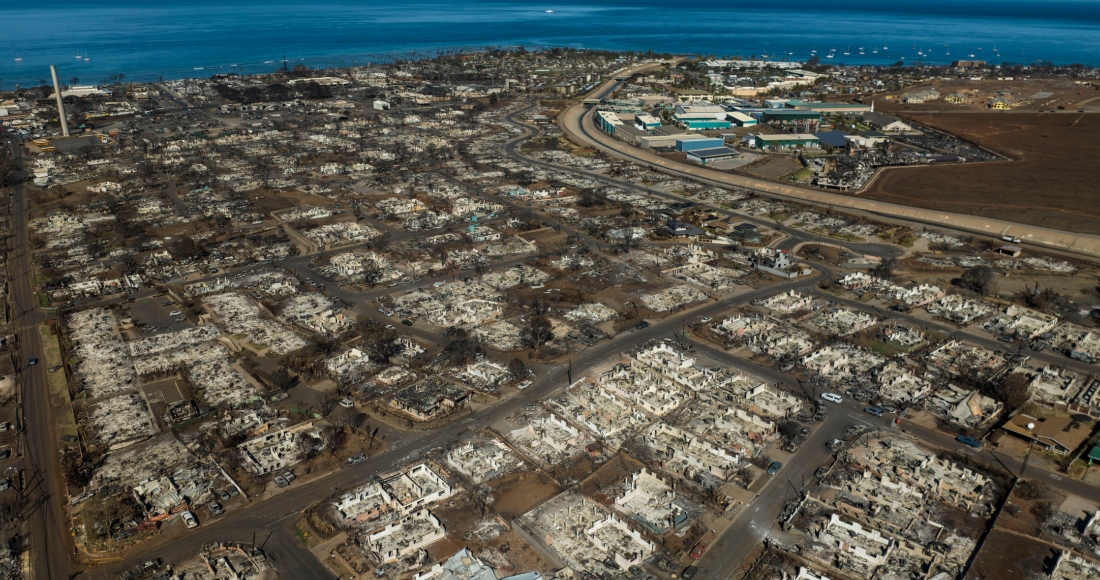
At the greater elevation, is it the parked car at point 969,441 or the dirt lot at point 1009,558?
the parked car at point 969,441

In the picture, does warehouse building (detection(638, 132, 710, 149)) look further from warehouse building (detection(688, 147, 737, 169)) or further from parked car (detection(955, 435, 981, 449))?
parked car (detection(955, 435, 981, 449))

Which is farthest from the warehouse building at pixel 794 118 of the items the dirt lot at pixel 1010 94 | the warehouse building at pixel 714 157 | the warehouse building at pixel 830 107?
the warehouse building at pixel 714 157

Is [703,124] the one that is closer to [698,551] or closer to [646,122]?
[646,122]

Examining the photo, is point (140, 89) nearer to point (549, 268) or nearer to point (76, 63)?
point (76, 63)

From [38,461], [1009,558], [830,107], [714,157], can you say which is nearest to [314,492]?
[38,461]

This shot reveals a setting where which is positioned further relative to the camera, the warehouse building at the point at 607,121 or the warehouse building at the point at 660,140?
the warehouse building at the point at 607,121

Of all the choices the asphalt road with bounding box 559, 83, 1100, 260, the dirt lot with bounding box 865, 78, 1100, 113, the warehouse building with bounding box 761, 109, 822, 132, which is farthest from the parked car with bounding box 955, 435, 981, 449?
the dirt lot with bounding box 865, 78, 1100, 113

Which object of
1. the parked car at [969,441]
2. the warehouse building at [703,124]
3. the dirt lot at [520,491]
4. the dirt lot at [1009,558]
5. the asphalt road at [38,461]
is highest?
the warehouse building at [703,124]

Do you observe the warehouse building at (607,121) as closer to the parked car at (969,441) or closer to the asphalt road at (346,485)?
the asphalt road at (346,485)
